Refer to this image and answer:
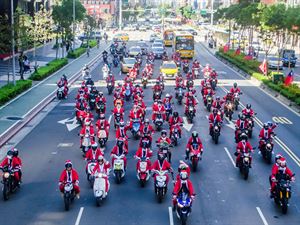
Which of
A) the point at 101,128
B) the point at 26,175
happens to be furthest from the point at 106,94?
the point at 26,175

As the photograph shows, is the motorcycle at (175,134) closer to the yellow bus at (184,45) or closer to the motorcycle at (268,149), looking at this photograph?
the motorcycle at (268,149)

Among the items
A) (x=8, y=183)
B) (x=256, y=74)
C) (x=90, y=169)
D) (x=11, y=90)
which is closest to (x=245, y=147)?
(x=90, y=169)

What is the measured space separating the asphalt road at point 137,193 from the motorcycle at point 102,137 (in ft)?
1.43

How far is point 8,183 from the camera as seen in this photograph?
16.5 meters

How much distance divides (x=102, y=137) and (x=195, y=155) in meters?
4.62

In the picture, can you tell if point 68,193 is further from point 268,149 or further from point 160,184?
point 268,149

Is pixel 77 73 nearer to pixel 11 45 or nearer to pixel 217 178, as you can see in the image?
pixel 11 45

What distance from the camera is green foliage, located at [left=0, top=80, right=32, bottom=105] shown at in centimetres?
3232

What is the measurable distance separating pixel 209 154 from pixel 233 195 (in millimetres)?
5019

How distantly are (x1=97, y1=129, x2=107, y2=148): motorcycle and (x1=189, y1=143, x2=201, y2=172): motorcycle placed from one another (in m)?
4.27

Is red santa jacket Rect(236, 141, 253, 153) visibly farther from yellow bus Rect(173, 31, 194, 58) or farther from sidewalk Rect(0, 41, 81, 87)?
yellow bus Rect(173, 31, 194, 58)

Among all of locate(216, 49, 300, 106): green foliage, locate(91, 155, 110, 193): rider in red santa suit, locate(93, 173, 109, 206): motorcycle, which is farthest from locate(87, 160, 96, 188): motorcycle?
locate(216, 49, 300, 106): green foliage

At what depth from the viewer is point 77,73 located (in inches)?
1949

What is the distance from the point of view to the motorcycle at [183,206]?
558 inches
